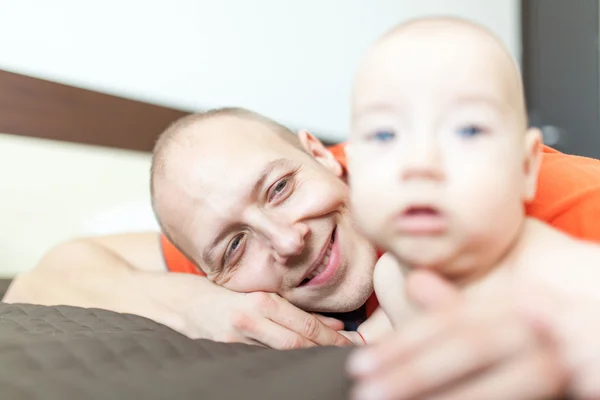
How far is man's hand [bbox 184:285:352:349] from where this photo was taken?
0.76m

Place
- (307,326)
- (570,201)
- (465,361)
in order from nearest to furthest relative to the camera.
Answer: (465,361)
(570,201)
(307,326)

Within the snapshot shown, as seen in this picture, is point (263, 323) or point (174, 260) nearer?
point (263, 323)

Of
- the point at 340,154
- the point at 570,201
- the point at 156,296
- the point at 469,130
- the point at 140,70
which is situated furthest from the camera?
the point at 140,70

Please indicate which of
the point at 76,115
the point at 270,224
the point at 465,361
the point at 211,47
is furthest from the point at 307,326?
the point at 211,47

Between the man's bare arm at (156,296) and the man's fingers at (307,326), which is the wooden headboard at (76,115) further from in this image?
the man's fingers at (307,326)

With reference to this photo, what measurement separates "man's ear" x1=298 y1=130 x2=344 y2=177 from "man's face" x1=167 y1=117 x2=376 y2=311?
0.36ft

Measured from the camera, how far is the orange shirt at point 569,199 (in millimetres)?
661

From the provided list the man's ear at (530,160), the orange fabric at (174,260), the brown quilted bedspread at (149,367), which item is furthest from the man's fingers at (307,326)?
the orange fabric at (174,260)

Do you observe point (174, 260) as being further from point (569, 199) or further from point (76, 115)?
point (569, 199)

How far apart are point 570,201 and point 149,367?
52cm

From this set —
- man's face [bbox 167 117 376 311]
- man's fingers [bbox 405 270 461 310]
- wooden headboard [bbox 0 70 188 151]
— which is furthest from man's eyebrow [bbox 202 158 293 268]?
wooden headboard [bbox 0 70 188 151]

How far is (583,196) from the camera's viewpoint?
0.68m

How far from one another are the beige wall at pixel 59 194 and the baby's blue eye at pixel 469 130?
134 centimetres

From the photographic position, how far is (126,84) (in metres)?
1.61
